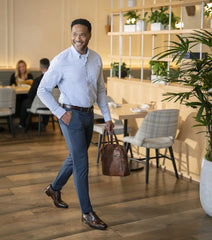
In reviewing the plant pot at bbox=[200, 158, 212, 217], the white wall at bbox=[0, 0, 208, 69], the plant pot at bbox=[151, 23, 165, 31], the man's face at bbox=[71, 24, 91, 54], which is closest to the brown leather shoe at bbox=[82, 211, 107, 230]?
the plant pot at bbox=[200, 158, 212, 217]

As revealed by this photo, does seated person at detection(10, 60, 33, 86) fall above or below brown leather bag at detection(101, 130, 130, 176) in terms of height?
above

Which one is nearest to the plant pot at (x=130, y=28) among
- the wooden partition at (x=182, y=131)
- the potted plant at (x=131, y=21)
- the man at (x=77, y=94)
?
the potted plant at (x=131, y=21)

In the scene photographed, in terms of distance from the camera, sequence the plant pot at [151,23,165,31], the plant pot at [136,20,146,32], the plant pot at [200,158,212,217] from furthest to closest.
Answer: the plant pot at [136,20,146,32] < the plant pot at [151,23,165,31] < the plant pot at [200,158,212,217]

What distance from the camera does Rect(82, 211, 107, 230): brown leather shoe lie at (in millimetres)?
3588

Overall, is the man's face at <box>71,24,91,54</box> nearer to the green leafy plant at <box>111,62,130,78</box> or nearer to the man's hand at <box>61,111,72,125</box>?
the man's hand at <box>61,111,72,125</box>

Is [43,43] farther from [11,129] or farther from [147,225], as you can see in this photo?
[147,225]

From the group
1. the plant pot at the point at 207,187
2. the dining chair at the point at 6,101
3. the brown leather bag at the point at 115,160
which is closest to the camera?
the brown leather bag at the point at 115,160

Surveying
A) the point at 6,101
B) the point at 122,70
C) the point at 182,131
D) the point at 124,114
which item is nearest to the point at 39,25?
the point at 6,101

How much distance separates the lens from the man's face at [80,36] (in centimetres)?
342

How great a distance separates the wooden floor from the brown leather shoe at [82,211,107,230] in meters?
0.05

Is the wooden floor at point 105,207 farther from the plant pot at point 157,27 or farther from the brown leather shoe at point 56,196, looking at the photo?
the plant pot at point 157,27

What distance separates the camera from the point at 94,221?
3.59 m

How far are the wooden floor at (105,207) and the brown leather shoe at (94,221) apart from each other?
5 cm

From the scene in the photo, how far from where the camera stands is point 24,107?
7.98 m
